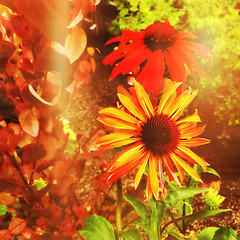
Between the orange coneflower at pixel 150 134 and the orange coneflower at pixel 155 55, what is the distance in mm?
29

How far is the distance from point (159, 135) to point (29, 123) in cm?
20

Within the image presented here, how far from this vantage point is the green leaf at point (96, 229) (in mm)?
524

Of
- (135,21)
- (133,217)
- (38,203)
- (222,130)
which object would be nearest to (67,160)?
(38,203)

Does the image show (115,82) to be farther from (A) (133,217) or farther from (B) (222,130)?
(A) (133,217)

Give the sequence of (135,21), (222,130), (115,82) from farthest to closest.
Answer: (115,82)
(222,130)
(135,21)

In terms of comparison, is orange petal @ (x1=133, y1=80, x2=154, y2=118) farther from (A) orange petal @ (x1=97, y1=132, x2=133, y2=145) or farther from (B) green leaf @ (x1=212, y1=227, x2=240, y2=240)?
(B) green leaf @ (x1=212, y1=227, x2=240, y2=240)

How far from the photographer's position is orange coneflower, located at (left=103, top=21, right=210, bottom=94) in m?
0.47

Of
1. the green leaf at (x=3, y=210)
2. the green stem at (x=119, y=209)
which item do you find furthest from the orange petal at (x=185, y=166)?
the green leaf at (x=3, y=210)

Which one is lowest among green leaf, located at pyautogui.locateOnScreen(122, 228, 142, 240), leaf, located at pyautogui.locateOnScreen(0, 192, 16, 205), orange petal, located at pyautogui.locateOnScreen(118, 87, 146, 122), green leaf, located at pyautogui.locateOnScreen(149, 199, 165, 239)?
green leaf, located at pyautogui.locateOnScreen(122, 228, 142, 240)

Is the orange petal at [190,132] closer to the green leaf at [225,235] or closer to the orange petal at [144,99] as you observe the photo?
the orange petal at [144,99]

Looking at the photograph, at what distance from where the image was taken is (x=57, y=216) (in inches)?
19.9

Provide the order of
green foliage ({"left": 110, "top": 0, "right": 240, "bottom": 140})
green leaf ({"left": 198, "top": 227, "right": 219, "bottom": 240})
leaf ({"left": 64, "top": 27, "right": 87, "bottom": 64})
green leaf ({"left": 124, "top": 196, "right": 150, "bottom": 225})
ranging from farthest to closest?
green foliage ({"left": 110, "top": 0, "right": 240, "bottom": 140}) → green leaf ({"left": 198, "top": 227, "right": 219, "bottom": 240}) → green leaf ({"left": 124, "top": 196, "right": 150, "bottom": 225}) → leaf ({"left": 64, "top": 27, "right": 87, "bottom": 64})

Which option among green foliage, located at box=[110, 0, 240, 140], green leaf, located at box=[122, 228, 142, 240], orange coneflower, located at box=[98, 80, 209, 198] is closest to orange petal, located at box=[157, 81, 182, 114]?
orange coneflower, located at box=[98, 80, 209, 198]

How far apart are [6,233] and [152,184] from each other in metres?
0.25
